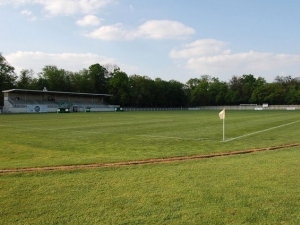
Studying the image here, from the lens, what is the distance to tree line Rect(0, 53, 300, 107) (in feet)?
344

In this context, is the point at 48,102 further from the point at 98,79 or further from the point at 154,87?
the point at 154,87

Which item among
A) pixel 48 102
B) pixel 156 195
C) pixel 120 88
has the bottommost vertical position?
pixel 156 195

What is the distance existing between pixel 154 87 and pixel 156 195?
383ft

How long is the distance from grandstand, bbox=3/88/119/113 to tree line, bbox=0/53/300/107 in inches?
374

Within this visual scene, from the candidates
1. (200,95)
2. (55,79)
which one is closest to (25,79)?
(55,79)

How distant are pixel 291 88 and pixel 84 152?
125 metres

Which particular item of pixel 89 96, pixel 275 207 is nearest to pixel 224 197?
pixel 275 207

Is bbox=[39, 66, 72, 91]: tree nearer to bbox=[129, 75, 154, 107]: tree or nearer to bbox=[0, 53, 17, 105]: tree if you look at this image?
bbox=[0, 53, 17, 105]: tree

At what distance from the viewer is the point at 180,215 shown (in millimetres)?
4512

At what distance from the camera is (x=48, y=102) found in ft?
276

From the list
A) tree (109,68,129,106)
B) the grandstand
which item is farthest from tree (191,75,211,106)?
the grandstand

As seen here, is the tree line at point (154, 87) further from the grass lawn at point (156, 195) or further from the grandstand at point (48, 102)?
the grass lawn at point (156, 195)

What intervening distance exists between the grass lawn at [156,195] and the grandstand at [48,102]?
7109 cm

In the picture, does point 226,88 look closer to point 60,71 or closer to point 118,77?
point 118,77
